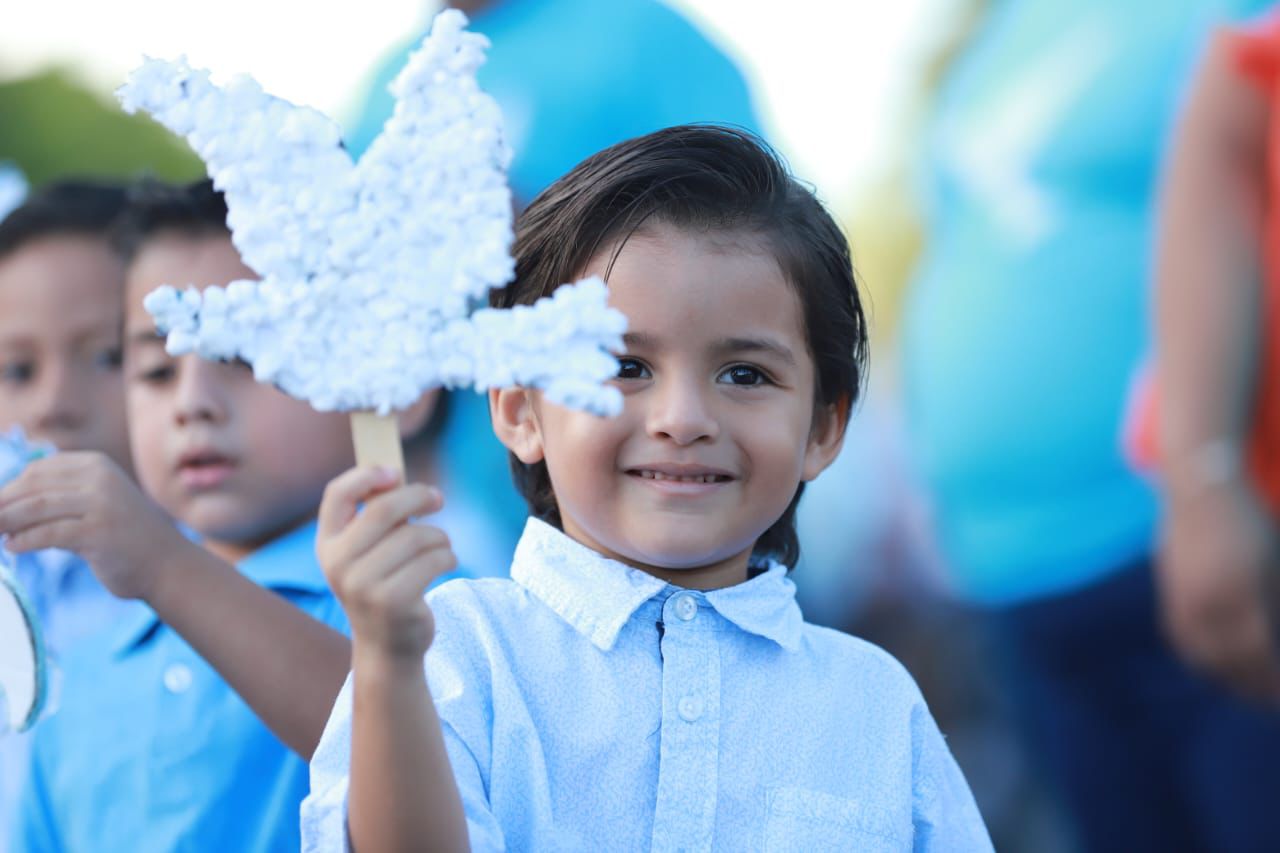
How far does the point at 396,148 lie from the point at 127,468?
50.0 inches

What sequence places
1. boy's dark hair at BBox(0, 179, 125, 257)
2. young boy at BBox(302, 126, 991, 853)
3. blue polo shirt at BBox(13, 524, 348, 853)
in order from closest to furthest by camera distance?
Answer: 1. young boy at BBox(302, 126, 991, 853)
2. blue polo shirt at BBox(13, 524, 348, 853)
3. boy's dark hair at BBox(0, 179, 125, 257)

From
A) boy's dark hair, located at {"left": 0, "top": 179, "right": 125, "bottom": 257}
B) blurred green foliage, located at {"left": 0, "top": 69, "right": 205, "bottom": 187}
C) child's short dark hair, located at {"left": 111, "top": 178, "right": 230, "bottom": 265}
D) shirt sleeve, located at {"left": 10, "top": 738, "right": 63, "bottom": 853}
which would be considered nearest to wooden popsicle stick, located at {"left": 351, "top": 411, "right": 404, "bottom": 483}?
child's short dark hair, located at {"left": 111, "top": 178, "right": 230, "bottom": 265}

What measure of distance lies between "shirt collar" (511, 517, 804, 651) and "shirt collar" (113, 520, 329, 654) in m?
0.44

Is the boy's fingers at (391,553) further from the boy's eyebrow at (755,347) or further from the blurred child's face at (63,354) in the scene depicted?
the blurred child's face at (63,354)

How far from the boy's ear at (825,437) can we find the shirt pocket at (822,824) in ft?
1.03

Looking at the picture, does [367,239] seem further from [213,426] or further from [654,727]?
[213,426]

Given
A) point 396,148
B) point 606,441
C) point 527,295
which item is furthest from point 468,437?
point 396,148

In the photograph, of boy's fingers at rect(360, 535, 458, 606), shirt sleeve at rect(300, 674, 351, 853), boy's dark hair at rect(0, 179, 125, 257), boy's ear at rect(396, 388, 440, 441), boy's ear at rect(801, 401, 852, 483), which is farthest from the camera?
boy's dark hair at rect(0, 179, 125, 257)

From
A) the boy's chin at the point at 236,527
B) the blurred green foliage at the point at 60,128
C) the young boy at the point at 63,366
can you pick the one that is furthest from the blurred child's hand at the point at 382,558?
the blurred green foliage at the point at 60,128

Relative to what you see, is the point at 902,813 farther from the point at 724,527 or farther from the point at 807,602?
the point at 807,602

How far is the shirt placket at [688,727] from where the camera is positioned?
135cm

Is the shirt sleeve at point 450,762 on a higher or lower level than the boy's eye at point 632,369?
lower

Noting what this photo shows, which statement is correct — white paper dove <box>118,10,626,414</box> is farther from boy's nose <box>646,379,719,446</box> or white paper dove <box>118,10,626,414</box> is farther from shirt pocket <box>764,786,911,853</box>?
shirt pocket <box>764,786,911,853</box>

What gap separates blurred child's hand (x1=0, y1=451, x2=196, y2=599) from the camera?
5.29ft
